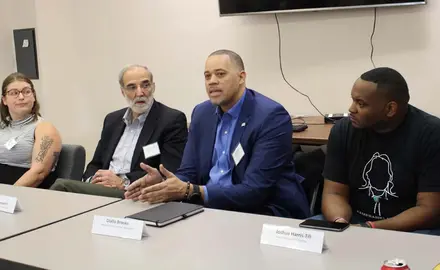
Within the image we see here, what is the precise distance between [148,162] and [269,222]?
1.55 metres

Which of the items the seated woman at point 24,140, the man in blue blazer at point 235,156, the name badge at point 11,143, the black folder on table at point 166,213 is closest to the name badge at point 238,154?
the man in blue blazer at point 235,156

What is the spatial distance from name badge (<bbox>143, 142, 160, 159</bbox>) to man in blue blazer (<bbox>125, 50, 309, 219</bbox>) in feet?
1.43

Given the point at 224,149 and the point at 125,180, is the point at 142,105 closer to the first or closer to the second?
the point at 125,180

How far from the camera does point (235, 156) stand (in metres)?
2.58

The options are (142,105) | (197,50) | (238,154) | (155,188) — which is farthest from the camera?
(197,50)

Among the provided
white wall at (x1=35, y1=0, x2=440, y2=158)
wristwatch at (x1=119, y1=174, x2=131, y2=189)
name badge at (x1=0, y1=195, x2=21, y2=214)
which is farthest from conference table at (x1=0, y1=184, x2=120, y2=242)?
white wall at (x1=35, y1=0, x2=440, y2=158)

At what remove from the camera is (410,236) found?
1604 millimetres

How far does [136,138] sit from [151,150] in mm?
197

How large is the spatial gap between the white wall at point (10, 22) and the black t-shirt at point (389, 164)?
3870mm

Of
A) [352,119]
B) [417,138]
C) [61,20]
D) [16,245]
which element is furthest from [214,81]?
[61,20]

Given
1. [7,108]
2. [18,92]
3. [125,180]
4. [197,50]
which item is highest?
[197,50]

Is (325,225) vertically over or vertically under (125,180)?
over

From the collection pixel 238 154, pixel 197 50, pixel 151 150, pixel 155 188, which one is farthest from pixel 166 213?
pixel 197 50

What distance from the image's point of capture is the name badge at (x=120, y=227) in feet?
5.74
